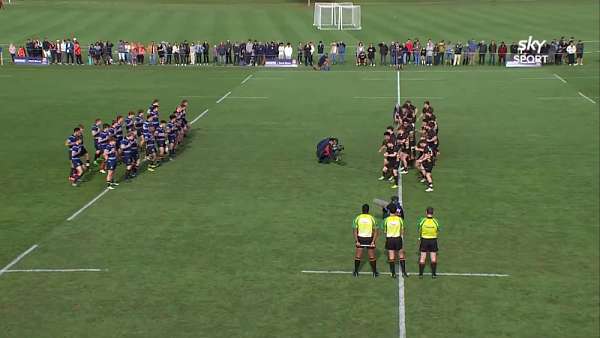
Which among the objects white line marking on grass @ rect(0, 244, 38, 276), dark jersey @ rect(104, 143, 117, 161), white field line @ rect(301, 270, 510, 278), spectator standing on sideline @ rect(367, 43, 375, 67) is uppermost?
spectator standing on sideline @ rect(367, 43, 375, 67)

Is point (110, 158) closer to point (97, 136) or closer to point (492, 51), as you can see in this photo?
point (97, 136)

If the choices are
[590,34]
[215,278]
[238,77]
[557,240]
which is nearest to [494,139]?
[557,240]

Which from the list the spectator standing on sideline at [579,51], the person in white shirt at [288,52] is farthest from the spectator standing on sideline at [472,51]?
the person in white shirt at [288,52]

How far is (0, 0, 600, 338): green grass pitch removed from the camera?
1670 centimetres

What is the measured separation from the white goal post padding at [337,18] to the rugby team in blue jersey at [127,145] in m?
45.4

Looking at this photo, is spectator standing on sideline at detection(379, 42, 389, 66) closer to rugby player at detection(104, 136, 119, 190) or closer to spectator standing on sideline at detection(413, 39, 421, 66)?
spectator standing on sideline at detection(413, 39, 421, 66)

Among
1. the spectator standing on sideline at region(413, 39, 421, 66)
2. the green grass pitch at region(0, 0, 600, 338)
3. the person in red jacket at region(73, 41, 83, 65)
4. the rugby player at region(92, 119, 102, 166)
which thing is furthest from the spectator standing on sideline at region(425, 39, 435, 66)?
the rugby player at region(92, 119, 102, 166)

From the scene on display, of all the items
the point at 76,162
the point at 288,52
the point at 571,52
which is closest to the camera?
the point at 76,162

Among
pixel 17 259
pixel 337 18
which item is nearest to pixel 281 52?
pixel 337 18

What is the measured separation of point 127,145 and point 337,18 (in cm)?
5596

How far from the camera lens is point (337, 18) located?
8025cm

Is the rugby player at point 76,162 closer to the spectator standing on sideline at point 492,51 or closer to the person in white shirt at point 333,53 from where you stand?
the person in white shirt at point 333,53

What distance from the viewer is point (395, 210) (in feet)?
62.9

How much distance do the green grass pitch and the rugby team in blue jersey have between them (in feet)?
2.31
